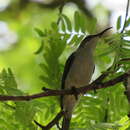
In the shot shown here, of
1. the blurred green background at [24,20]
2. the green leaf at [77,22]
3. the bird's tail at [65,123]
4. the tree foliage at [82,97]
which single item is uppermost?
the blurred green background at [24,20]

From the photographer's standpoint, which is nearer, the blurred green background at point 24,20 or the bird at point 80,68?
the bird at point 80,68

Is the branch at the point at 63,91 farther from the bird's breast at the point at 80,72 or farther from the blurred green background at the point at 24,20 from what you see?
the blurred green background at the point at 24,20

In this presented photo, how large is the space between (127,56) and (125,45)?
0.21 feet

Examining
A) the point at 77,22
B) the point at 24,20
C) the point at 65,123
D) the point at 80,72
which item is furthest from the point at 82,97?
the point at 24,20

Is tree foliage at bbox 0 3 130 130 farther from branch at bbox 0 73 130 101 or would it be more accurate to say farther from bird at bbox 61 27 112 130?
bird at bbox 61 27 112 130

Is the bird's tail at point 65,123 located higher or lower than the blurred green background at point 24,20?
lower

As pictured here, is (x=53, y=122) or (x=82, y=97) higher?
(x=82, y=97)

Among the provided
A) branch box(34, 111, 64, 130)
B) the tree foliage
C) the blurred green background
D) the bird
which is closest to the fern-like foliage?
the tree foliage

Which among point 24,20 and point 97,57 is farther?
point 24,20

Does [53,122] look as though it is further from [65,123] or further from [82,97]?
[82,97]

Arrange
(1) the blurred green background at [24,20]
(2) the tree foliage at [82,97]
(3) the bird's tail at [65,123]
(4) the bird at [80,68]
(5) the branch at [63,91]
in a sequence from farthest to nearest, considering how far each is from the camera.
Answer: (1) the blurred green background at [24,20], (4) the bird at [80,68], (3) the bird's tail at [65,123], (2) the tree foliage at [82,97], (5) the branch at [63,91]

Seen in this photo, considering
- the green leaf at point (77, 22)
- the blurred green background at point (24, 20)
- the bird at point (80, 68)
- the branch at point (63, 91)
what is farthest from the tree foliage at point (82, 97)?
the blurred green background at point (24, 20)

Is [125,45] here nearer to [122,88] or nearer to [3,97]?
[122,88]

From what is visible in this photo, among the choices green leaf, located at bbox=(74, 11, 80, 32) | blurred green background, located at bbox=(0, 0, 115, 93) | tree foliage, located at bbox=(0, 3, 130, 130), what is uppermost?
blurred green background, located at bbox=(0, 0, 115, 93)
